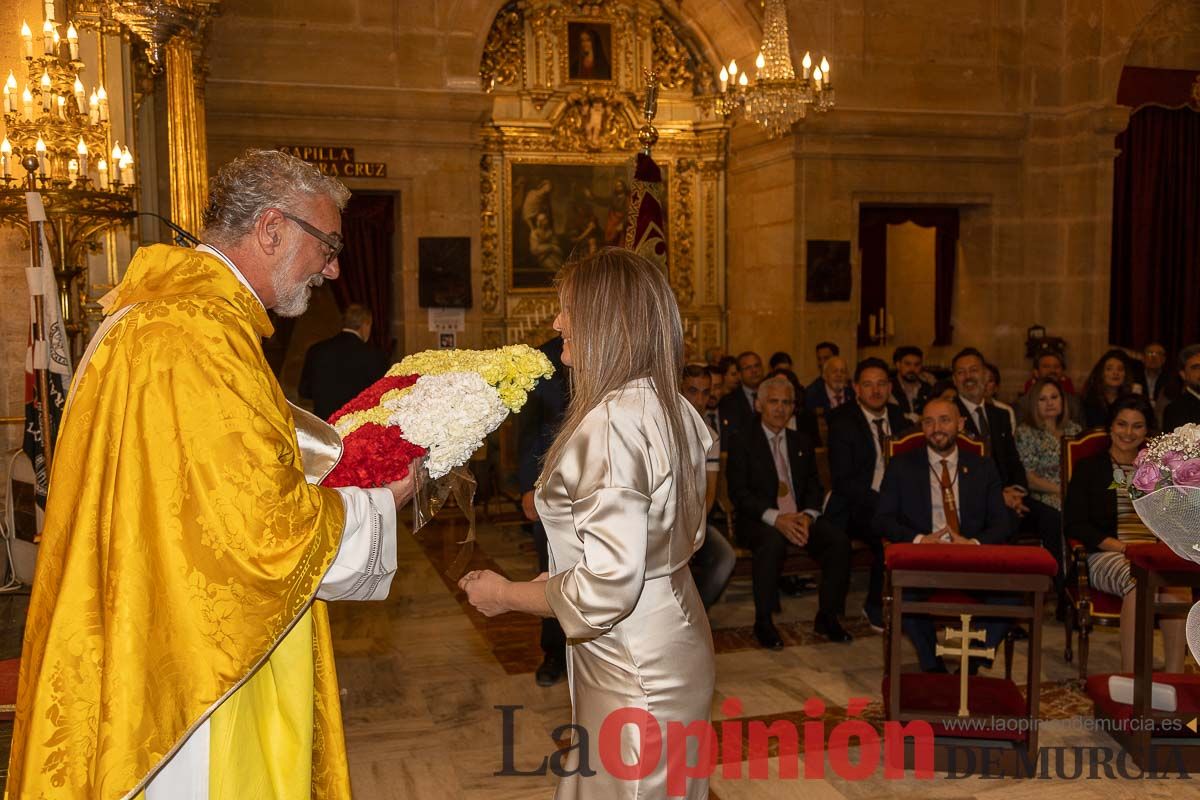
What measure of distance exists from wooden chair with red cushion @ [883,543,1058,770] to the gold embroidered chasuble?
3034 millimetres

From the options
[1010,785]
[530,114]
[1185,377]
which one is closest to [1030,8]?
[530,114]

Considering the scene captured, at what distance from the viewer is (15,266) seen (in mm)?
6836

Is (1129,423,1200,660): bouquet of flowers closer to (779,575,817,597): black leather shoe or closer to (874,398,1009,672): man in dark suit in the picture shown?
(874,398,1009,672): man in dark suit

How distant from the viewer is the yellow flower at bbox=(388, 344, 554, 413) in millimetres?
2568

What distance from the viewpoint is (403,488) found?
7.84ft

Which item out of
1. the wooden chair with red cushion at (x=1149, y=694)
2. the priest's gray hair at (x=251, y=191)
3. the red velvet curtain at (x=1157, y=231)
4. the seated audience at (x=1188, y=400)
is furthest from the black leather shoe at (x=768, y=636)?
the red velvet curtain at (x=1157, y=231)

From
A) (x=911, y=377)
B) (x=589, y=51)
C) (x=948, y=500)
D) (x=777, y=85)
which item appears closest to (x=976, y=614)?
(x=948, y=500)

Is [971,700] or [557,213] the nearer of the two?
[971,700]

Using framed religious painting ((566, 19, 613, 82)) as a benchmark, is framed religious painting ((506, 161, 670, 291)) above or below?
below

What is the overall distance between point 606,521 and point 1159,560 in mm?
3091

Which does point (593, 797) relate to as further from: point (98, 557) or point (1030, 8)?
point (1030, 8)

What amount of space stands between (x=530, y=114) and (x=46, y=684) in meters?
12.3

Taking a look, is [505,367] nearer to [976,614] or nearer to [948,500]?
[976,614]

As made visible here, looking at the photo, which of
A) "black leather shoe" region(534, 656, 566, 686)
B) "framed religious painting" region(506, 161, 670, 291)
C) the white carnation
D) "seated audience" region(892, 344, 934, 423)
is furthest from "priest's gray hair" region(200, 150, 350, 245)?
"framed religious painting" region(506, 161, 670, 291)
